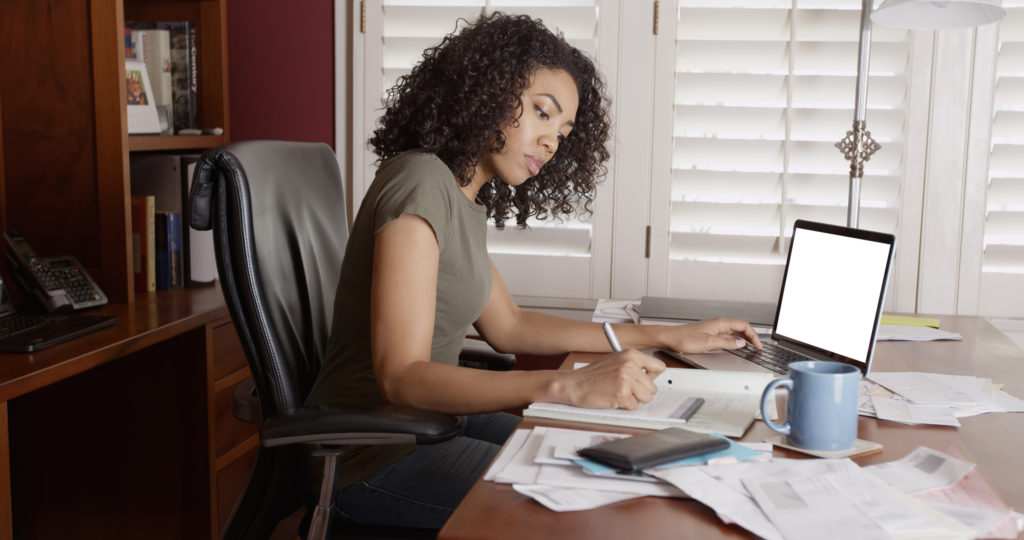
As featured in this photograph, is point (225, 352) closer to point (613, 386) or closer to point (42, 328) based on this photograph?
point (42, 328)

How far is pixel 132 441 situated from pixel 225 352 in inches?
11.4

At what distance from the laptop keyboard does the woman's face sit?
0.93 m

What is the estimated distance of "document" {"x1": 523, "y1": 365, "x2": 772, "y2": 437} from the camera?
3.89 feet

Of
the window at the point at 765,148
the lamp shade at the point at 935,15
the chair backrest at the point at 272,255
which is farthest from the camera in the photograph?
the window at the point at 765,148

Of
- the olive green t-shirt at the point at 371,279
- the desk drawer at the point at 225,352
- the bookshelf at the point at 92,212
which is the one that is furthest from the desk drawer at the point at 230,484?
the olive green t-shirt at the point at 371,279

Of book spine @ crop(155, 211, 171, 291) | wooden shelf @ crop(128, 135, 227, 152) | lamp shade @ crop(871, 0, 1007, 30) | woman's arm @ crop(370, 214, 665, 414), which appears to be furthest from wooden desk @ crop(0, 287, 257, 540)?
lamp shade @ crop(871, 0, 1007, 30)

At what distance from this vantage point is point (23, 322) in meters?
1.81

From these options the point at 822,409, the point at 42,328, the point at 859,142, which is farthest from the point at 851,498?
the point at 42,328

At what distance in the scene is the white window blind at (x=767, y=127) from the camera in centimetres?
232

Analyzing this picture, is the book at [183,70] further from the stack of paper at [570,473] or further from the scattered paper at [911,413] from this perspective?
the scattered paper at [911,413]

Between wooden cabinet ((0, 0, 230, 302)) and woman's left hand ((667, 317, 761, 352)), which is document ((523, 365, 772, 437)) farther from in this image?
wooden cabinet ((0, 0, 230, 302))

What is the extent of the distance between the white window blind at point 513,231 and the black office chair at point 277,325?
0.96m

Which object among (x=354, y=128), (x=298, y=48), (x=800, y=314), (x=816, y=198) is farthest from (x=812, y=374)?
(x=298, y=48)

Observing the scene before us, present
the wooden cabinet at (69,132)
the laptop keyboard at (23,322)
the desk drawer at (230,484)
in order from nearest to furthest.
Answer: the laptop keyboard at (23,322), the wooden cabinet at (69,132), the desk drawer at (230,484)
